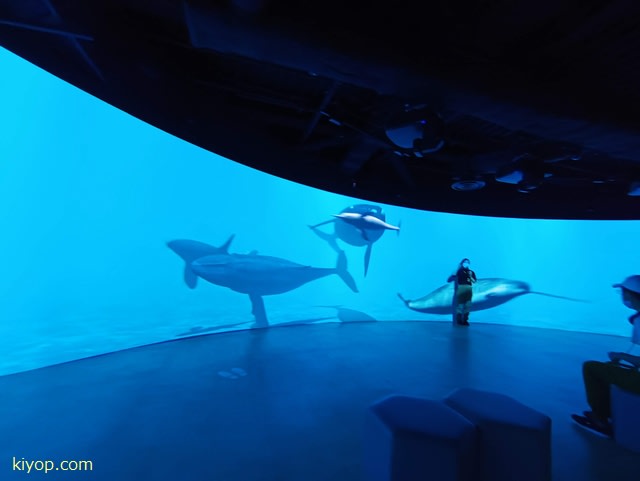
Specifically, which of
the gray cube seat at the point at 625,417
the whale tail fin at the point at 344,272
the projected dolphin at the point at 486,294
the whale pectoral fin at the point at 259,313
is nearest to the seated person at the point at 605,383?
the gray cube seat at the point at 625,417

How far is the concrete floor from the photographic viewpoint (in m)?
2.23

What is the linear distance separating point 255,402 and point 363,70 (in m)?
3.47

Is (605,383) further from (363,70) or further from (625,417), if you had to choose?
(363,70)

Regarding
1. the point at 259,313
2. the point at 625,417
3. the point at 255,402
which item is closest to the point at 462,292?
the point at 625,417

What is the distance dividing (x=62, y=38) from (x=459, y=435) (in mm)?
4411

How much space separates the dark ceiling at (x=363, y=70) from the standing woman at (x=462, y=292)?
13.1 feet

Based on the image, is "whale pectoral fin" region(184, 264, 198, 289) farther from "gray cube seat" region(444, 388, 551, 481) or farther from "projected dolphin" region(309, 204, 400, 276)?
"gray cube seat" region(444, 388, 551, 481)

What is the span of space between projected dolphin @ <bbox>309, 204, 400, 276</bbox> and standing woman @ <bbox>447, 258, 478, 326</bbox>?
2.30 metres

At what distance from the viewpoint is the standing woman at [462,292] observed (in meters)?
7.86

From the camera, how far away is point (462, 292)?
7.89 m

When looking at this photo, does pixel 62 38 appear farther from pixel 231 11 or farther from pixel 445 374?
pixel 445 374

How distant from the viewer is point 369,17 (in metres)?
1.97

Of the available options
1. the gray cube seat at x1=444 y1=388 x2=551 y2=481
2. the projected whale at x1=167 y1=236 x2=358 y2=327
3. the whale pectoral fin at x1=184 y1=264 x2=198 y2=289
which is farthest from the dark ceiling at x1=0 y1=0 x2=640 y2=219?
the whale pectoral fin at x1=184 y1=264 x2=198 y2=289

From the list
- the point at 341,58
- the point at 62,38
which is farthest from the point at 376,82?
the point at 62,38
